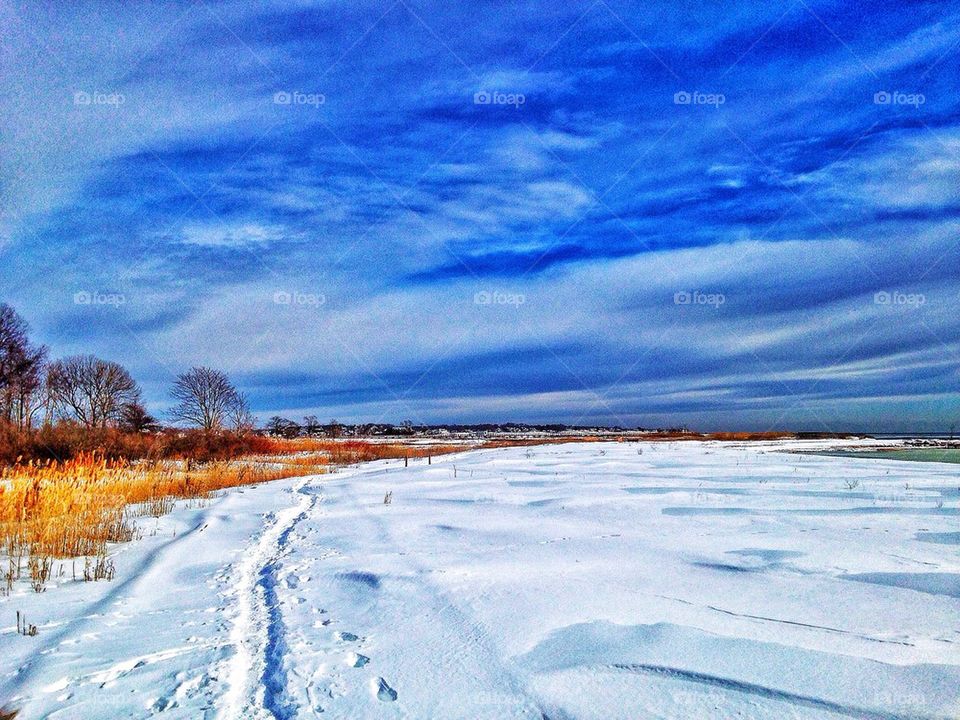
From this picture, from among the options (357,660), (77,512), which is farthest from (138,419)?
(357,660)

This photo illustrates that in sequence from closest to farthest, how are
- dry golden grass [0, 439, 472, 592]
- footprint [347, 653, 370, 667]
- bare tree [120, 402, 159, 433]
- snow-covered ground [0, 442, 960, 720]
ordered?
snow-covered ground [0, 442, 960, 720] < footprint [347, 653, 370, 667] < dry golden grass [0, 439, 472, 592] < bare tree [120, 402, 159, 433]

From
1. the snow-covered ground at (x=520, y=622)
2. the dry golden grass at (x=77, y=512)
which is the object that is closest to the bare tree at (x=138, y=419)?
the dry golden grass at (x=77, y=512)

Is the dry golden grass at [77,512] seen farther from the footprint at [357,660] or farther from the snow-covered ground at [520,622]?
the footprint at [357,660]

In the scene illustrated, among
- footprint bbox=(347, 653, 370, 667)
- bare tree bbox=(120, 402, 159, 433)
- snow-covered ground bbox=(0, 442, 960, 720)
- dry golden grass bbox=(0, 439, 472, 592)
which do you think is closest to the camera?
snow-covered ground bbox=(0, 442, 960, 720)

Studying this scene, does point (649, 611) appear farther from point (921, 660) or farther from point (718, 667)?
point (921, 660)

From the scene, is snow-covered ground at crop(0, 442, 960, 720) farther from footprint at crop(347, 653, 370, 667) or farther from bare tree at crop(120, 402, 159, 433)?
bare tree at crop(120, 402, 159, 433)

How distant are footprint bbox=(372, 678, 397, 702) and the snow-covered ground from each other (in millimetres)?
10

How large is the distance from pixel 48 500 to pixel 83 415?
47.3 meters

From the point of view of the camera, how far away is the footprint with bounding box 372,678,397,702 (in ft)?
9.39

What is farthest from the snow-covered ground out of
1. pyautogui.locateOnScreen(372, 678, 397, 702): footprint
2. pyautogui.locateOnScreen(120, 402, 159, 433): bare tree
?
pyautogui.locateOnScreen(120, 402, 159, 433): bare tree

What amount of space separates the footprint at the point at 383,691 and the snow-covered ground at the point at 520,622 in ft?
0.03

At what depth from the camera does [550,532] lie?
6723 mm

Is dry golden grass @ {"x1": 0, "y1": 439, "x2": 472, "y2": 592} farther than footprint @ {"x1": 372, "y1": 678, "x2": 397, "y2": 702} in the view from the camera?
Yes

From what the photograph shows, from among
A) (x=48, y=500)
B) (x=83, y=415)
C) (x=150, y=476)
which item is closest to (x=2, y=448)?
(x=150, y=476)
